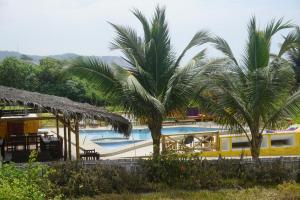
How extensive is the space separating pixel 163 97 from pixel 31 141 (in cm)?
515

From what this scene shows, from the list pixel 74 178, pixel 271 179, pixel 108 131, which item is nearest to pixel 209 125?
pixel 108 131

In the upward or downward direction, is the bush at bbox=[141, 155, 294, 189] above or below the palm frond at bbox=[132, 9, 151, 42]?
below

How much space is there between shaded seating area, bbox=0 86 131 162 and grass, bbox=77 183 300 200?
229cm

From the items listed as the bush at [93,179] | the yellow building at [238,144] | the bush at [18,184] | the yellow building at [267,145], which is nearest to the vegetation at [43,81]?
the yellow building at [238,144]

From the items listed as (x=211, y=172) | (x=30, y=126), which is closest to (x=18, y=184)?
(x=211, y=172)

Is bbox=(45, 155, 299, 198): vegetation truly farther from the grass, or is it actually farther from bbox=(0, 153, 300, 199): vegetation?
the grass

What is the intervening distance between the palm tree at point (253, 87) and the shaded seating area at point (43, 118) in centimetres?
249

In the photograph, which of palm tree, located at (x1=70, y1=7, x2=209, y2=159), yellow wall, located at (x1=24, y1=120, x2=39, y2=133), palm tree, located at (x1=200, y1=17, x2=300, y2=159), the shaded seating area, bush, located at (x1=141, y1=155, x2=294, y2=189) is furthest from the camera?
yellow wall, located at (x1=24, y1=120, x2=39, y2=133)

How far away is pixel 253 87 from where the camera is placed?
11.3 metres

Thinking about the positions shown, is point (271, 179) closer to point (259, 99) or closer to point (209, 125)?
point (259, 99)

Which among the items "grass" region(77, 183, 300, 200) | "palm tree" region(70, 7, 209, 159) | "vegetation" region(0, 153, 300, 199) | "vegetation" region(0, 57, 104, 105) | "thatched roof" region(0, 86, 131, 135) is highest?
"vegetation" region(0, 57, 104, 105)

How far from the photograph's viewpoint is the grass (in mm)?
9398

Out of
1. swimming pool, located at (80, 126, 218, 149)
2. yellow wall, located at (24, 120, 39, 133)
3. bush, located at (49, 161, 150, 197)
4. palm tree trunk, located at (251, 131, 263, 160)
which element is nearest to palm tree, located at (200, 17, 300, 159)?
palm tree trunk, located at (251, 131, 263, 160)

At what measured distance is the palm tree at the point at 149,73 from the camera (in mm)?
11625
